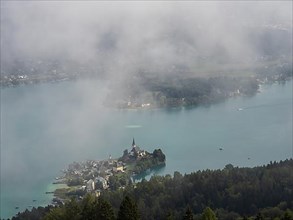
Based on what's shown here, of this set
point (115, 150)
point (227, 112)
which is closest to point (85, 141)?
point (115, 150)

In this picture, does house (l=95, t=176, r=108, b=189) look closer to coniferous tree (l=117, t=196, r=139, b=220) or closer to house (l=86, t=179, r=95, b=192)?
house (l=86, t=179, r=95, b=192)

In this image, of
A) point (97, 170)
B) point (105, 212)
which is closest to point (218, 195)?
point (105, 212)

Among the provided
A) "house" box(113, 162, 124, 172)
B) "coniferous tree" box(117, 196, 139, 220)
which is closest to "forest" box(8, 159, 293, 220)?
"coniferous tree" box(117, 196, 139, 220)

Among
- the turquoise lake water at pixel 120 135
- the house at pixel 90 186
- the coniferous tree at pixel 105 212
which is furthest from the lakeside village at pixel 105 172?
the coniferous tree at pixel 105 212

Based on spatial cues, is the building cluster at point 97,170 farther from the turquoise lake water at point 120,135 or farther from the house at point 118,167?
the turquoise lake water at point 120,135

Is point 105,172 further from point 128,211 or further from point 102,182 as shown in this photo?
point 128,211

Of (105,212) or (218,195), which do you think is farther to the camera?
(218,195)
